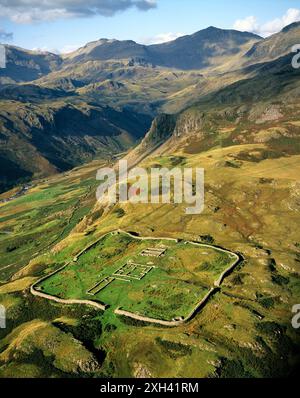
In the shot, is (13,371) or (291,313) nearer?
(13,371)

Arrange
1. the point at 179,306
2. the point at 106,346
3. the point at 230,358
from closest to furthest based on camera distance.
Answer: the point at 230,358 → the point at 106,346 → the point at 179,306

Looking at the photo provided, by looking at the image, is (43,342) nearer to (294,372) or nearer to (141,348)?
(141,348)

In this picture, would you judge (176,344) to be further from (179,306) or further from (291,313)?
(291,313)

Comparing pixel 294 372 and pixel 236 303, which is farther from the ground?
pixel 236 303
